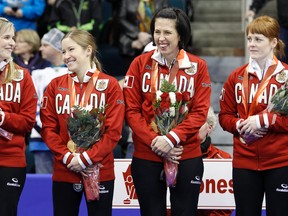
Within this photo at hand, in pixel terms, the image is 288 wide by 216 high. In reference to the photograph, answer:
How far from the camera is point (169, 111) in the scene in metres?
6.70

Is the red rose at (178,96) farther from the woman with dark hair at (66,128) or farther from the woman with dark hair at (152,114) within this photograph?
the woman with dark hair at (66,128)

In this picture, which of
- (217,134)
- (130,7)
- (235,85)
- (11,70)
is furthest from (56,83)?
(130,7)

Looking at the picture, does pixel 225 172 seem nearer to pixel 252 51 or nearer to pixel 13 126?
pixel 252 51

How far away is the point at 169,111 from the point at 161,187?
598mm

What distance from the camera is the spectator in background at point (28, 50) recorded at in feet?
32.5

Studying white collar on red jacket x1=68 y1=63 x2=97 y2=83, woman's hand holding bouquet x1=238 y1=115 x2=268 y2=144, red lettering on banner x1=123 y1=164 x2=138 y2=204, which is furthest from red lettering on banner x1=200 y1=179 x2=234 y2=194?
white collar on red jacket x1=68 y1=63 x2=97 y2=83

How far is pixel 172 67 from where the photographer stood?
22.7 ft

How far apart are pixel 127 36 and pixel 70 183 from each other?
14.0 feet

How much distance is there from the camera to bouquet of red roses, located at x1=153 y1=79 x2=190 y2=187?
22.0ft

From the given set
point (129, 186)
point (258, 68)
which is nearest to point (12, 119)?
point (129, 186)

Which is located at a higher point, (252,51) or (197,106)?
(252,51)

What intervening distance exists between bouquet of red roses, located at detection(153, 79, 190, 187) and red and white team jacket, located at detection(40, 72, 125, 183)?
1.05ft

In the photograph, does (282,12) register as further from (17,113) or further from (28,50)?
(17,113)

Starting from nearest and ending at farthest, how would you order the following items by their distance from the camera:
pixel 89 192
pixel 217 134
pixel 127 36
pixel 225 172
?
pixel 89 192 → pixel 225 172 → pixel 217 134 → pixel 127 36
